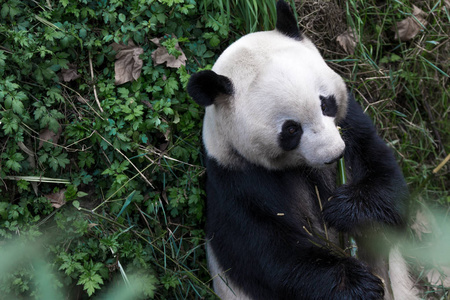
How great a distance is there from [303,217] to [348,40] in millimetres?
1936

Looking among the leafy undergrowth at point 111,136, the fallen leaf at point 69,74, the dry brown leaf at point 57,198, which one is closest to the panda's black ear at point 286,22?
the leafy undergrowth at point 111,136

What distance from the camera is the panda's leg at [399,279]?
3.61 metres

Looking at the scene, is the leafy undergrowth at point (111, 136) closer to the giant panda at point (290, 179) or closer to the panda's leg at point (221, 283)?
the panda's leg at point (221, 283)

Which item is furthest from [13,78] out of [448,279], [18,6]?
[448,279]

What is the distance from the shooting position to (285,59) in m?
2.93

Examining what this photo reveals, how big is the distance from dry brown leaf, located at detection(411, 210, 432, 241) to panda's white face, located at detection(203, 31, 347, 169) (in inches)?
65.2

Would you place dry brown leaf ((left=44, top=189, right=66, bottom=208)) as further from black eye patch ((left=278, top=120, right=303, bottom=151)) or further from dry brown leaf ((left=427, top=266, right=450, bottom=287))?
dry brown leaf ((left=427, top=266, right=450, bottom=287))

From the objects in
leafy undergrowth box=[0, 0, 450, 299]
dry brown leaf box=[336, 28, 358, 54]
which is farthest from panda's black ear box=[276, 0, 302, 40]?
dry brown leaf box=[336, 28, 358, 54]

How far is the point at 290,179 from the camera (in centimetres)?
333

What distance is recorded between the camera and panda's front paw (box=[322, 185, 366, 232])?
10.5 feet

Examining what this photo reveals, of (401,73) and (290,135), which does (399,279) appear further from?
(401,73)

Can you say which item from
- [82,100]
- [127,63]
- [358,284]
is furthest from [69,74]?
[358,284]

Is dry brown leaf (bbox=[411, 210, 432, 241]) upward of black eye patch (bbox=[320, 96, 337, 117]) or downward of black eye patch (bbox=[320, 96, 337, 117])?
downward

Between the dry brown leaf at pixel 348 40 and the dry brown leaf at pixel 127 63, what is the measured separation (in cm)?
174
